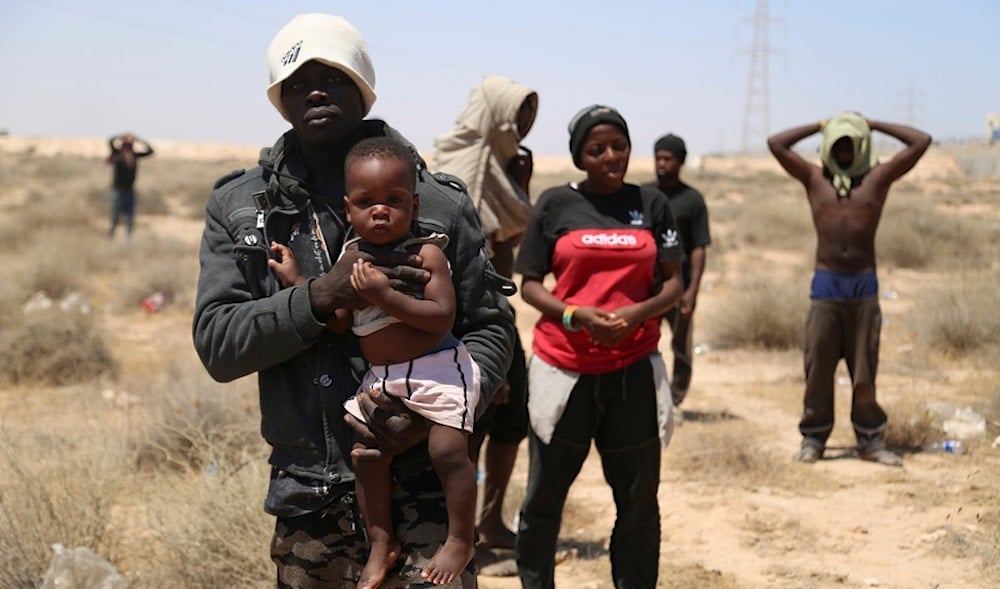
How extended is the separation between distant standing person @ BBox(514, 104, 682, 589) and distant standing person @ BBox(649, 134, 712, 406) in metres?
2.45

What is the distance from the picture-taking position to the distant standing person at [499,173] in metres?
4.55

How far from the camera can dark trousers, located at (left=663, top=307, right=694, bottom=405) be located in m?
7.30

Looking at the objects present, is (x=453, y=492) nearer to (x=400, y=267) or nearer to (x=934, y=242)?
(x=400, y=267)

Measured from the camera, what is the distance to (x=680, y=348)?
24.3 feet

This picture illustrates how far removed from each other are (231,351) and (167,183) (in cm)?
3934

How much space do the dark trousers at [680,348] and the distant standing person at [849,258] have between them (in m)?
1.07

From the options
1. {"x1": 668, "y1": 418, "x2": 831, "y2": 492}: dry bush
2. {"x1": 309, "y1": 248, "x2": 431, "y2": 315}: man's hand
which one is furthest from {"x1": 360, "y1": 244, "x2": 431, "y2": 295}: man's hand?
{"x1": 668, "y1": 418, "x2": 831, "y2": 492}: dry bush

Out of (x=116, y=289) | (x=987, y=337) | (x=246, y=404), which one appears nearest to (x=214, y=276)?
(x=246, y=404)

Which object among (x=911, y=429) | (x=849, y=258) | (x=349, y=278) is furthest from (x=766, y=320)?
(x=349, y=278)

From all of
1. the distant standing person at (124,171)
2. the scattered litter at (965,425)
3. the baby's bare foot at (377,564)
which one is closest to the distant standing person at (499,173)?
the baby's bare foot at (377,564)

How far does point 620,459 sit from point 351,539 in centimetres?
159

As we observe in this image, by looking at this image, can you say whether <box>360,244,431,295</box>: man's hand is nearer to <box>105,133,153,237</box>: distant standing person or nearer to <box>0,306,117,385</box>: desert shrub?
<box>0,306,117,385</box>: desert shrub

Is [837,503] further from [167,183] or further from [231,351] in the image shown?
[167,183]

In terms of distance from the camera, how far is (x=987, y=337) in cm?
945
